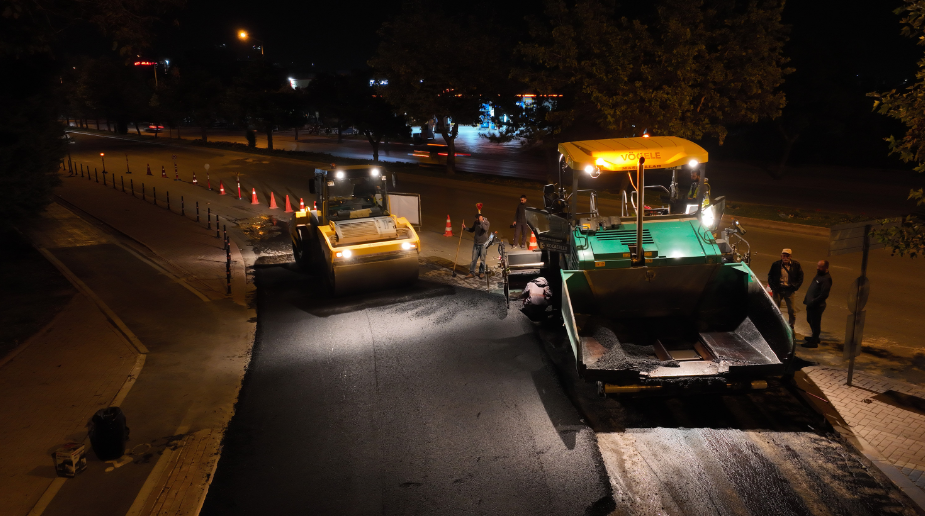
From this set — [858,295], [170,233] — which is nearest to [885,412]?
[858,295]

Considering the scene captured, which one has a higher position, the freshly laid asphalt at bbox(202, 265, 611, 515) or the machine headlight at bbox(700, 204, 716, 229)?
the machine headlight at bbox(700, 204, 716, 229)

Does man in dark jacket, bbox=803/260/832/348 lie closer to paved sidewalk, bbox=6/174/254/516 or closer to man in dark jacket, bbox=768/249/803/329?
man in dark jacket, bbox=768/249/803/329

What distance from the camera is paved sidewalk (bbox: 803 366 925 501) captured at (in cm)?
669

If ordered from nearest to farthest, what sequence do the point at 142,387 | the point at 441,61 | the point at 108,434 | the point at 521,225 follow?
the point at 108,434 → the point at 142,387 → the point at 521,225 → the point at 441,61

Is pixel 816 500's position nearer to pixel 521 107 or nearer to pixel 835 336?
pixel 835 336

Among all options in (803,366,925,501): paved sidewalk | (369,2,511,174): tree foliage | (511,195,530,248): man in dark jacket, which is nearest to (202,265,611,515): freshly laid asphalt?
(803,366,925,501): paved sidewalk

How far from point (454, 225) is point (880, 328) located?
1237 cm

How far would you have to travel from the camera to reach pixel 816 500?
19.7 feet

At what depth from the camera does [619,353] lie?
816 centimetres

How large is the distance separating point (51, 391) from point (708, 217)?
990cm

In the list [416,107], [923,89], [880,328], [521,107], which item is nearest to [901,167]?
[521,107]

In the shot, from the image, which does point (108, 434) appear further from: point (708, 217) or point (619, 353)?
point (708, 217)

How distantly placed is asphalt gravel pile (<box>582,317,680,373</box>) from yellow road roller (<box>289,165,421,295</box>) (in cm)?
490

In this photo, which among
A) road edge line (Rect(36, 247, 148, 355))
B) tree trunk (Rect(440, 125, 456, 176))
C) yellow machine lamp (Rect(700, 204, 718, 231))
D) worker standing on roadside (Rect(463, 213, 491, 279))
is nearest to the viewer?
yellow machine lamp (Rect(700, 204, 718, 231))
